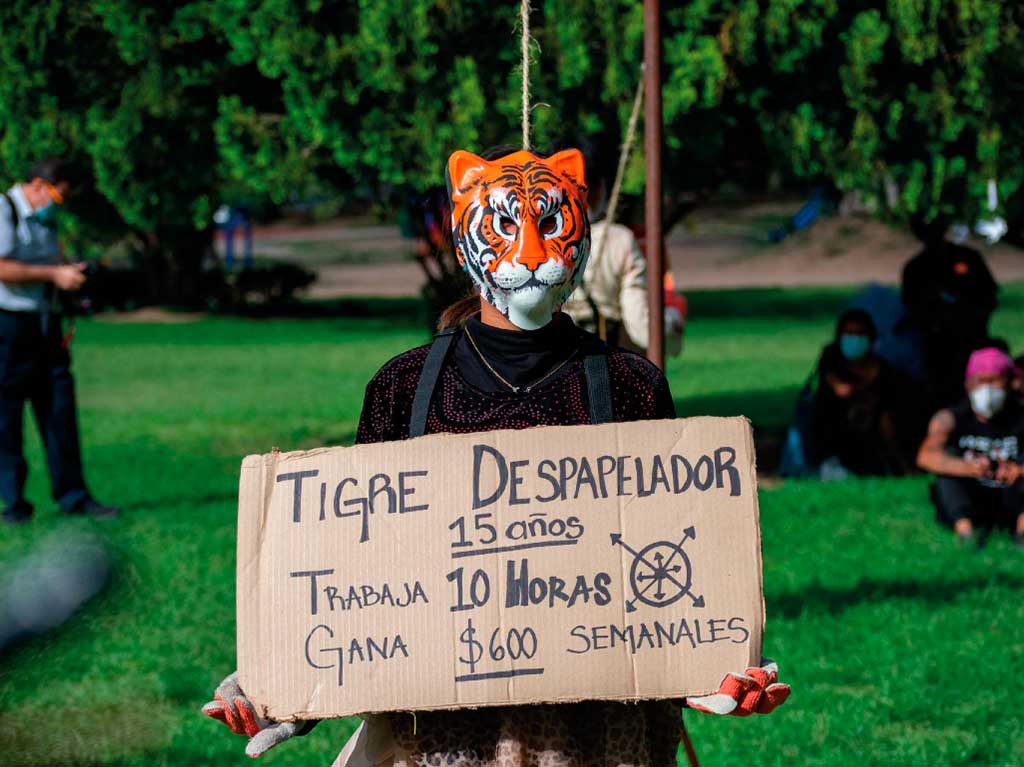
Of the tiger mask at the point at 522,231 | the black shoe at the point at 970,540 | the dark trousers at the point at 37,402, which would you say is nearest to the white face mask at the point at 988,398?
the black shoe at the point at 970,540

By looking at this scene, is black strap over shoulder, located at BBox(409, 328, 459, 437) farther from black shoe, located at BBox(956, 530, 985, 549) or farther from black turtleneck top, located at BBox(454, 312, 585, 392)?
black shoe, located at BBox(956, 530, 985, 549)

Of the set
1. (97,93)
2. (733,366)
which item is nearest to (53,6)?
(97,93)

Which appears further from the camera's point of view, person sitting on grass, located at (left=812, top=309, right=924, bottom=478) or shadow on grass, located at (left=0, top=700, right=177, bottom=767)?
person sitting on grass, located at (left=812, top=309, right=924, bottom=478)

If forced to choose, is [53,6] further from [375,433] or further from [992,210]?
[375,433]

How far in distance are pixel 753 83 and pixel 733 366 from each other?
34.4ft

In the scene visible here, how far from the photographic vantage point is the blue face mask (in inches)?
424

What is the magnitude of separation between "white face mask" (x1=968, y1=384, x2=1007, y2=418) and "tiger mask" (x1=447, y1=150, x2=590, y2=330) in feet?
18.3

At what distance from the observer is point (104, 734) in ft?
18.1

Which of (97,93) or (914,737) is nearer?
(914,737)

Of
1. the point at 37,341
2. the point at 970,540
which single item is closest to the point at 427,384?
the point at 970,540

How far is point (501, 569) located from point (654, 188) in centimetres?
326

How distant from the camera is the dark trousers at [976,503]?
27.5 feet

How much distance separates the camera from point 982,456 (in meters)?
8.39

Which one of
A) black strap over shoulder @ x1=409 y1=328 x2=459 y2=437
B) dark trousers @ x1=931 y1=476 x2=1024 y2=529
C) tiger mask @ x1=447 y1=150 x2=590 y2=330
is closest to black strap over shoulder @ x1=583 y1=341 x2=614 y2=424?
tiger mask @ x1=447 y1=150 x2=590 y2=330
